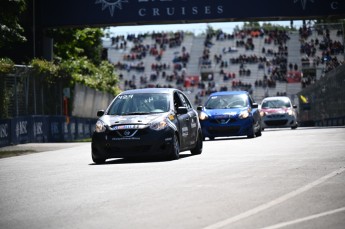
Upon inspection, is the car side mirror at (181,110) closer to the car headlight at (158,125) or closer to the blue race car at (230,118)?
the car headlight at (158,125)

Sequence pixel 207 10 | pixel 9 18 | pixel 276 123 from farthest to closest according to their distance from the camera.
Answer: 1. pixel 276 123
2. pixel 207 10
3. pixel 9 18

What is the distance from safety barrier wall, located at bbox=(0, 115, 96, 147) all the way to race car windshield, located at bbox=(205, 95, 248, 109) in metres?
5.78

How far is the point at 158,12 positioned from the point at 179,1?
38.2 inches

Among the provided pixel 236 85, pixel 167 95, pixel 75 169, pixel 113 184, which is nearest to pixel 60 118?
pixel 167 95

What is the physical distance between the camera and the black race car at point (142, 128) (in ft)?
55.6

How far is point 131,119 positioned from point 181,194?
704 cm

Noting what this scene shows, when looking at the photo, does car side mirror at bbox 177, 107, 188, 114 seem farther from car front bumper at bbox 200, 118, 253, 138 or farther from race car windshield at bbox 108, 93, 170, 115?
car front bumper at bbox 200, 118, 253, 138

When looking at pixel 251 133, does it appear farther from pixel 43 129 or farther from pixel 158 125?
pixel 158 125

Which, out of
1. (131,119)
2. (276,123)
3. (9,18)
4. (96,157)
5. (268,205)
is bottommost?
(276,123)

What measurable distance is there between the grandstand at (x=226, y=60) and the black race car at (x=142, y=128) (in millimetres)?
61493

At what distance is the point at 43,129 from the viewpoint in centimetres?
3116

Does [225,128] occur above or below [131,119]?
below

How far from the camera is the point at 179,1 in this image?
37094 millimetres

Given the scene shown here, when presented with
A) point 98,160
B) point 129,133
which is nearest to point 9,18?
point 98,160
